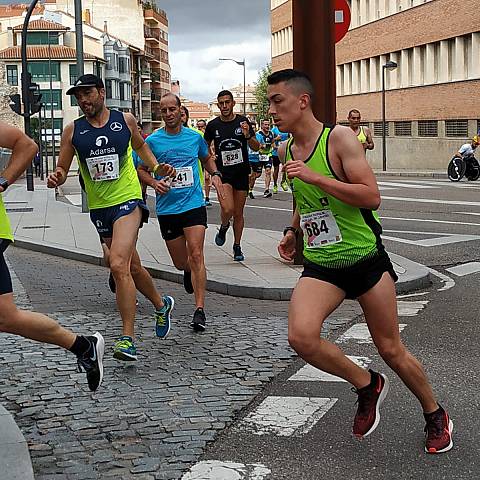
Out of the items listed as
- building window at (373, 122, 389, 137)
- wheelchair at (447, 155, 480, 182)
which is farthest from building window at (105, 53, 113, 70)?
wheelchair at (447, 155, 480, 182)

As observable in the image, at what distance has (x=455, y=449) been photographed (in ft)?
16.5

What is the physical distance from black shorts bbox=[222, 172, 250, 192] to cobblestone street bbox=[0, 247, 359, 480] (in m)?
2.31

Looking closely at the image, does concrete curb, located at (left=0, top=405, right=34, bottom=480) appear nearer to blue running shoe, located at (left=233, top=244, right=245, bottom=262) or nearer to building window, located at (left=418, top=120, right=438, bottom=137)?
blue running shoe, located at (left=233, top=244, right=245, bottom=262)

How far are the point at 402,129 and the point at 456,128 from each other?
6.46 metres

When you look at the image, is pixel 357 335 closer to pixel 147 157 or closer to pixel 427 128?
pixel 147 157

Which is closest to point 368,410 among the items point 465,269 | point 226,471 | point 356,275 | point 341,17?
point 356,275

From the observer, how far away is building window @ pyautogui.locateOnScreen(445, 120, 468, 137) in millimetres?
45044

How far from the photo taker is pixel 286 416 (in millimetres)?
5703

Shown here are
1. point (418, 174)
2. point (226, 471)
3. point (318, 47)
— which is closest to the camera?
point (226, 471)

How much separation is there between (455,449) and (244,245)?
9096 millimetres

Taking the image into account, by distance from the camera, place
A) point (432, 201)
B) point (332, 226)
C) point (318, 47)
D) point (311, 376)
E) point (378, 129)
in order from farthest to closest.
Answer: point (378, 129), point (432, 201), point (318, 47), point (311, 376), point (332, 226)

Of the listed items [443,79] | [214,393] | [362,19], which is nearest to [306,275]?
[214,393]

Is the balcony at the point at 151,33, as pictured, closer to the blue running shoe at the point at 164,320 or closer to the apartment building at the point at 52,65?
the apartment building at the point at 52,65

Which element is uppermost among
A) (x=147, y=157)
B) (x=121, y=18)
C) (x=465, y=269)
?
(x=121, y=18)
